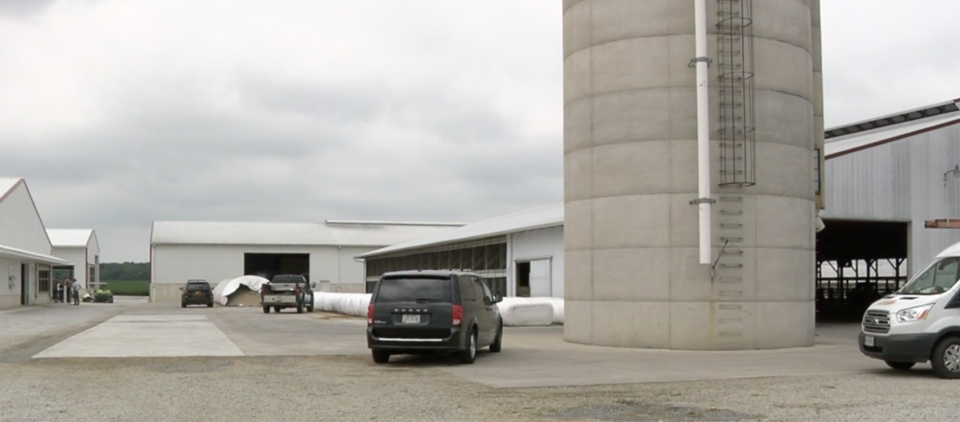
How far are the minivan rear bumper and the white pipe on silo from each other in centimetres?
641

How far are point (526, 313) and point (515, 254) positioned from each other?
378 inches

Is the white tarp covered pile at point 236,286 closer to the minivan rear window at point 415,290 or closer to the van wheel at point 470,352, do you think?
the minivan rear window at point 415,290

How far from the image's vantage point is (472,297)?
1831 cm

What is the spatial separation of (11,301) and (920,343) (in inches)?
1947

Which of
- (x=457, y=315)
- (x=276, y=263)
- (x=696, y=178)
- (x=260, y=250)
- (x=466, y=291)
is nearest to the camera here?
(x=457, y=315)

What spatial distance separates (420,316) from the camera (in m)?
17.1

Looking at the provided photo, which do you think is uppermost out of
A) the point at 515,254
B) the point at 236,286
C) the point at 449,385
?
the point at 515,254

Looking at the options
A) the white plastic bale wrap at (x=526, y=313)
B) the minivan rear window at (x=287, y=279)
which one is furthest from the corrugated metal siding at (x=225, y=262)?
the white plastic bale wrap at (x=526, y=313)

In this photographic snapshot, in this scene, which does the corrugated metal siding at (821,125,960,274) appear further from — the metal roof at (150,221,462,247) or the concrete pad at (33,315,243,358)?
the metal roof at (150,221,462,247)

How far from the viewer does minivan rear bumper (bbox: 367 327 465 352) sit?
1692 cm

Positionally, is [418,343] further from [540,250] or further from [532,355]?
[540,250]

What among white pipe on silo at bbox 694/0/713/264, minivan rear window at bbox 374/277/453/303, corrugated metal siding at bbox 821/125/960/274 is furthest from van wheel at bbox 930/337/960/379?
corrugated metal siding at bbox 821/125/960/274

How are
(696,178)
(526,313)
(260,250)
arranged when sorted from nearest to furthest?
1. (696,178)
2. (526,313)
3. (260,250)

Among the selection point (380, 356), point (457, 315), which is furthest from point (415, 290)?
point (380, 356)
